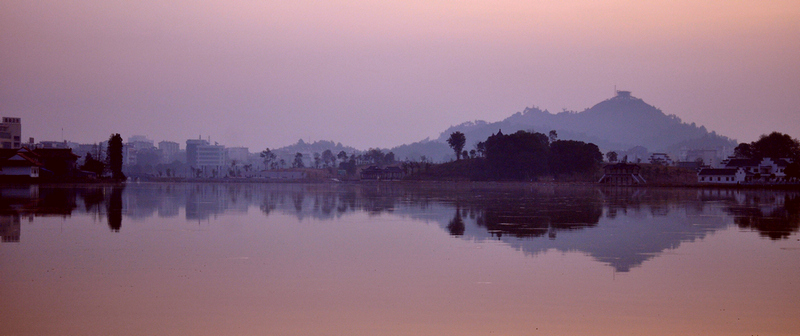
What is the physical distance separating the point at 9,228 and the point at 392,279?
47.9ft

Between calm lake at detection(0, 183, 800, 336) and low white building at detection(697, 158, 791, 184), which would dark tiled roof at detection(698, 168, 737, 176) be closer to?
low white building at detection(697, 158, 791, 184)

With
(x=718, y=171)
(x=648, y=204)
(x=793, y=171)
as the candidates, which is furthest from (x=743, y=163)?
(x=648, y=204)

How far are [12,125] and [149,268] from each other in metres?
116

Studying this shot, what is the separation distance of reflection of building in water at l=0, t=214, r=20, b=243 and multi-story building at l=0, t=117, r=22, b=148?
9669 cm

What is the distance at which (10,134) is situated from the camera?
4259 inches

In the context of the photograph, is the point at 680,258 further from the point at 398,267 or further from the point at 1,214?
the point at 1,214

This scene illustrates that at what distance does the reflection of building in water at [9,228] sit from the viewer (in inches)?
680

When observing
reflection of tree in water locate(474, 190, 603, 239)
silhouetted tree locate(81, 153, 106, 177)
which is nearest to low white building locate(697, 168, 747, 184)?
reflection of tree in water locate(474, 190, 603, 239)

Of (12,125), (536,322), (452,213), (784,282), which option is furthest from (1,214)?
(12,125)

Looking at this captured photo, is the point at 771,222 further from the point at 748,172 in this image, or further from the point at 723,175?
the point at 748,172

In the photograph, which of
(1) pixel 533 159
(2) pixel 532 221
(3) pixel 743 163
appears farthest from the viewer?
(1) pixel 533 159

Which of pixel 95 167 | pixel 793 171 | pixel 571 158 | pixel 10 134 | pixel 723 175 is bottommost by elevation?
pixel 723 175

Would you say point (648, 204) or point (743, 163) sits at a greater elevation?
point (743, 163)

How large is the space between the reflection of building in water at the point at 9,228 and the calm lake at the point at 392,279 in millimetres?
64
